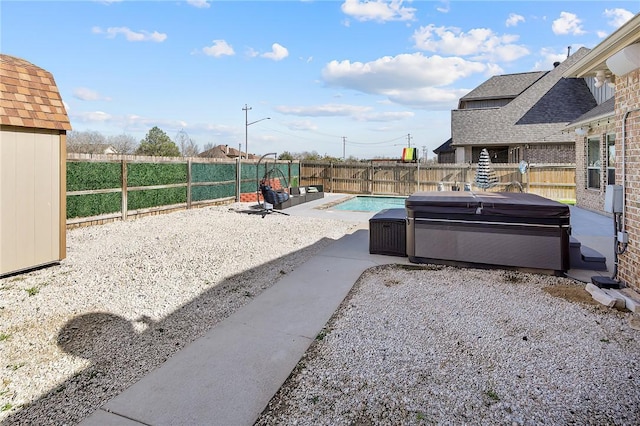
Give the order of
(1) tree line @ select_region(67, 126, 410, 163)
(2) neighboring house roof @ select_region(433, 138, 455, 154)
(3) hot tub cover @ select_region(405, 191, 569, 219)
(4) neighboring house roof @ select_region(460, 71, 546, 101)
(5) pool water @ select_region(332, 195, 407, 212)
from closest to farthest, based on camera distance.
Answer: (3) hot tub cover @ select_region(405, 191, 569, 219) < (5) pool water @ select_region(332, 195, 407, 212) < (4) neighboring house roof @ select_region(460, 71, 546, 101) < (2) neighboring house roof @ select_region(433, 138, 455, 154) < (1) tree line @ select_region(67, 126, 410, 163)

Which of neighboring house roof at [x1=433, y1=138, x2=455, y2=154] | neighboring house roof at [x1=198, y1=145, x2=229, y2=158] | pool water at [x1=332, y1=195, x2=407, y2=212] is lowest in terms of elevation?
pool water at [x1=332, y1=195, x2=407, y2=212]

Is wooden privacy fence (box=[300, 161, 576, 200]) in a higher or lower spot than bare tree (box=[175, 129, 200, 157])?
lower

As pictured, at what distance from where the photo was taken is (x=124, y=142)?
111ft

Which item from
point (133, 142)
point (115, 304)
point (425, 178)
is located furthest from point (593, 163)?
point (133, 142)

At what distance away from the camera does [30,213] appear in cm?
499

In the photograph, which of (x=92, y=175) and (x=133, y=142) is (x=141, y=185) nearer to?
(x=92, y=175)

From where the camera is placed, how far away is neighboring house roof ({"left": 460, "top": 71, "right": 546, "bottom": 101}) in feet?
82.9

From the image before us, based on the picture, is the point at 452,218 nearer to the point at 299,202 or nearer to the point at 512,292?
the point at 512,292

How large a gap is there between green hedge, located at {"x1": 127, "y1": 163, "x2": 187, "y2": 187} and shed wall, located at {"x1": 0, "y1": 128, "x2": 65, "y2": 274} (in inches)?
175

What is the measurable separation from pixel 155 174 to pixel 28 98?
535cm

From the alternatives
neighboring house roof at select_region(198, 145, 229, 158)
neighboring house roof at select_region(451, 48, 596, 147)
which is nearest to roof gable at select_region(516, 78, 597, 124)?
neighboring house roof at select_region(451, 48, 596, 147)

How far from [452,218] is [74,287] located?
5208 mm

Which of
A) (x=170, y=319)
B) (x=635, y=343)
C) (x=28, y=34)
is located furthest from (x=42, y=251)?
(x=635, y=343)

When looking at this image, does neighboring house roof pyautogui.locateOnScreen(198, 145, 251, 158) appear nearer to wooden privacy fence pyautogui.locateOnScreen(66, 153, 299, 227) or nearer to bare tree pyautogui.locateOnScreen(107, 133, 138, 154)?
bare tree pyautogui.locateOnScreen(107, 133, 138, 154)
